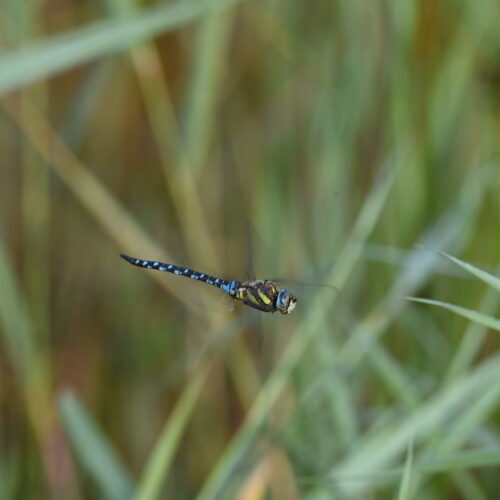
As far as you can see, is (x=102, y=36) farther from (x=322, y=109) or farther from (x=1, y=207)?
(x=1, y=207)

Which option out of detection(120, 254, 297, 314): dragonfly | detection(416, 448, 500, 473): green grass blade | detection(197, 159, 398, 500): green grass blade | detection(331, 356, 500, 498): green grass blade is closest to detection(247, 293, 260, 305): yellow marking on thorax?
detection(120, 254, 297, 314): dragonfly

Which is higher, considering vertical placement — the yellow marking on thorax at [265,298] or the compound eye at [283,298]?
the yellow marking on thorax at [265,298]

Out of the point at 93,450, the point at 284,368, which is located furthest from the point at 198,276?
the point at 93,450

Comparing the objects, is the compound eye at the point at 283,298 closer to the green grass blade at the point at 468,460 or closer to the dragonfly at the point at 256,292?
the dragonfly at the point at 256,292

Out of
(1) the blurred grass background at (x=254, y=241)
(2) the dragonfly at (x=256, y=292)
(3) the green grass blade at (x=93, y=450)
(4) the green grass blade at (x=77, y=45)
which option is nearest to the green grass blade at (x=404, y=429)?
(1) the blurred grass background at (x=254, y=241)

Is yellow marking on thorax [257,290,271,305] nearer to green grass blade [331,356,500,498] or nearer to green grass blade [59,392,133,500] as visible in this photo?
green grass blade [331,356,500,498]

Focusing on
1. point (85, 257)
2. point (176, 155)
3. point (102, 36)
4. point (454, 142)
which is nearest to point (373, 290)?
point (454, 142)
